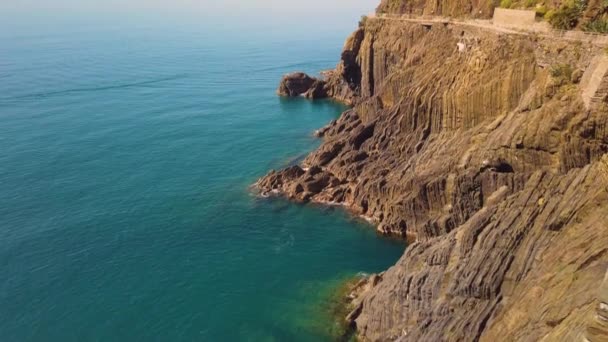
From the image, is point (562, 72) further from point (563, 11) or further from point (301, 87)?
point (301, 87)

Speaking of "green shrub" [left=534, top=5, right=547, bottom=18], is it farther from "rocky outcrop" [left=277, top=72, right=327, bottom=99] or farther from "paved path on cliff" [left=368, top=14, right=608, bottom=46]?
"rocky outcrop" [left=277, top=72, right=327, bottom=99]

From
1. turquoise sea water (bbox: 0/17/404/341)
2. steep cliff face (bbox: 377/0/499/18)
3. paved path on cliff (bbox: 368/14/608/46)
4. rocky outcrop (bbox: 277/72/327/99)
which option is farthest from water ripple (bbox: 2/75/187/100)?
paved path on cliff (bbox: 368/14/608/46)

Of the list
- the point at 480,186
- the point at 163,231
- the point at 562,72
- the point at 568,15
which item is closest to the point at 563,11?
the point at 568,15

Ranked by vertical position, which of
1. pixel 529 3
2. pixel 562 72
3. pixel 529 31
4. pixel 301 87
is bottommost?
pixel 301 87

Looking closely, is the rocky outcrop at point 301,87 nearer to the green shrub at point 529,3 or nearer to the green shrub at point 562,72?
the green shrub at point 529,3

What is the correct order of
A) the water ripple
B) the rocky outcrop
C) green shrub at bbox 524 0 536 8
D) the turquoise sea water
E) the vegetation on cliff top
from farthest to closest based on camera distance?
the rocky outcrop, the water ripple, green shrub at bbox 524 0 536 8, the vegetation on cliff top, the turquoise sea water

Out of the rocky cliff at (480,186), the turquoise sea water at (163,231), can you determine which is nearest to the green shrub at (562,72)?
the rocky cliff at (480,186)

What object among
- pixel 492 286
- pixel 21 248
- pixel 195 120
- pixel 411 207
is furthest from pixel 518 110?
pixel 195 120

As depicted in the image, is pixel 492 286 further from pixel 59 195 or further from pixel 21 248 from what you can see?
pixel 59 195
